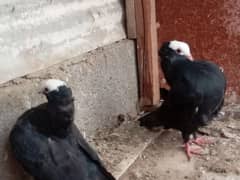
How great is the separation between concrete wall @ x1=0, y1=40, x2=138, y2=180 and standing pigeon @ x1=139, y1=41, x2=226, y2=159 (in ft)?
1.28

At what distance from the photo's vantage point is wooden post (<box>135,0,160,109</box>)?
13.0 feet

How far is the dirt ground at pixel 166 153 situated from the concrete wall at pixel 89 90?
14cm

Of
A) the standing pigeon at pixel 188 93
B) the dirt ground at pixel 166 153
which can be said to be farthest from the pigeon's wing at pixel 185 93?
the dirt ground at pixel 166 153

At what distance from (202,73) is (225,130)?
570 mm

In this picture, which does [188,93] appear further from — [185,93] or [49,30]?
[49,30]

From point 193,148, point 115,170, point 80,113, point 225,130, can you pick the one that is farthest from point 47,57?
point 225,130

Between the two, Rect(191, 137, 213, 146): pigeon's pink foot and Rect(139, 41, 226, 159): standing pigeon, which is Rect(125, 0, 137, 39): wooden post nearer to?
Rect(139, 41, 226, 159): standing pigeon

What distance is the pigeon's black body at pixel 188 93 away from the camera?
10.9 feet

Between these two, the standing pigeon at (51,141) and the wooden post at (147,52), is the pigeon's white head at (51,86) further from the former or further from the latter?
the wooden post at (147,52)

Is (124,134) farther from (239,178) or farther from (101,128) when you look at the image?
(239,178)

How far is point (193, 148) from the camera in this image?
350cm


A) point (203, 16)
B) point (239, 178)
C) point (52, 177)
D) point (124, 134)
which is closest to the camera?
point (52, 177)

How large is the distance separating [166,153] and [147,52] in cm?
91

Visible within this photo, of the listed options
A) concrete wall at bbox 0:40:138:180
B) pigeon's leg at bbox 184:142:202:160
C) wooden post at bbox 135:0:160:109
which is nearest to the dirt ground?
pigeon's leg at bbox 184:142:202:160
